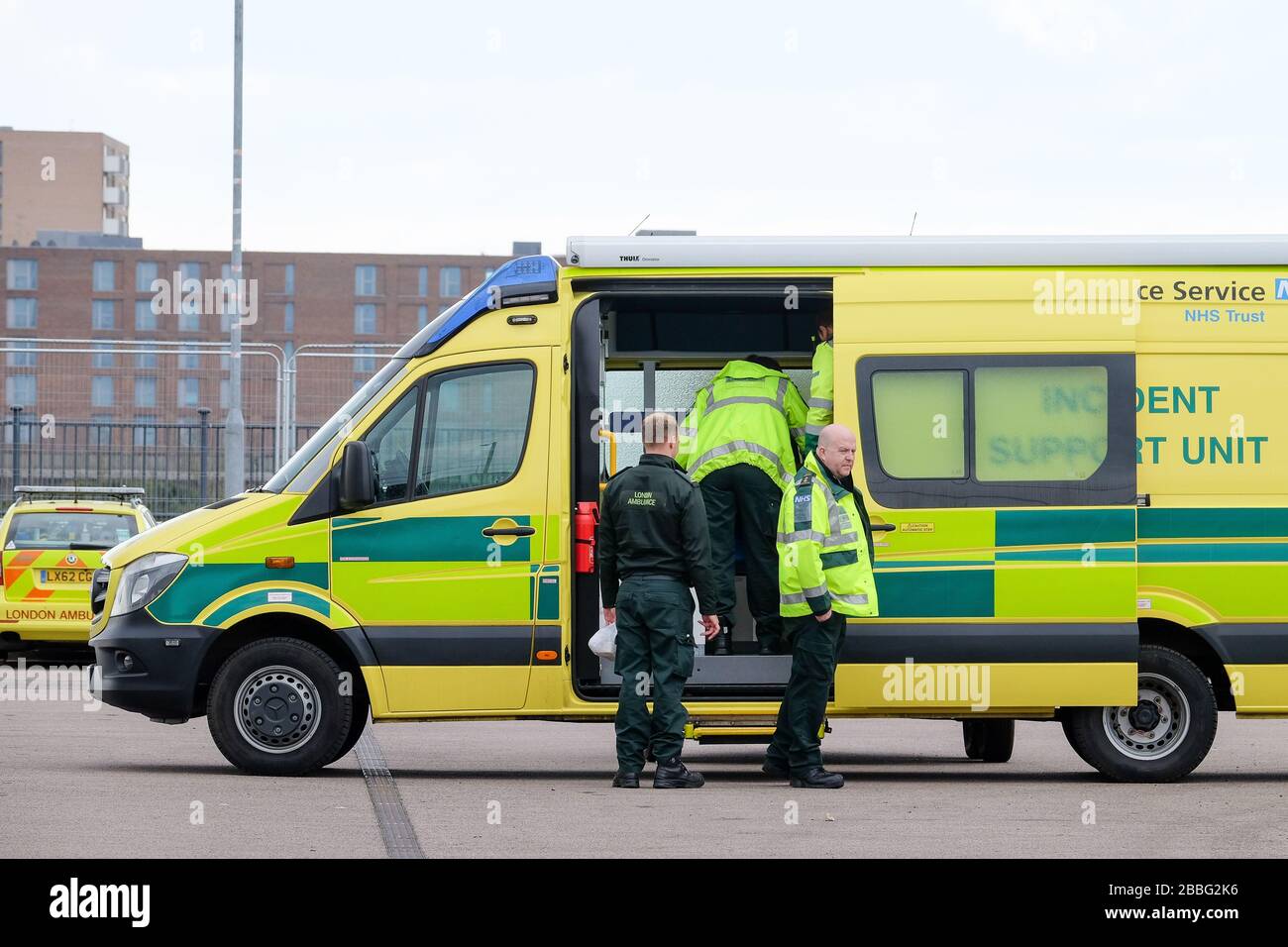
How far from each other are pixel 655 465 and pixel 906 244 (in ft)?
6.12

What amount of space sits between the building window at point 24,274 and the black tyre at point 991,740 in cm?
7224

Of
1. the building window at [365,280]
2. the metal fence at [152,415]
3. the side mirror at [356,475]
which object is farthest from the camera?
the building window at [365,280]

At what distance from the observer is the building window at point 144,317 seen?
79.2 m

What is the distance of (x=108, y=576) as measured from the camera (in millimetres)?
10766

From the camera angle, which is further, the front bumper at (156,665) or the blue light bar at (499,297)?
the blue light bar at (499,297)

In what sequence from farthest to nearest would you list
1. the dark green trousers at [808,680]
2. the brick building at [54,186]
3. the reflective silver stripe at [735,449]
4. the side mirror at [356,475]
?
the brick building at [54,186], the reflective silver stripe at [735,449], the side mirror at [356,475], the dark green trousers at [808,680]

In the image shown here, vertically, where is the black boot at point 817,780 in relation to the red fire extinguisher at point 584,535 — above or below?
below

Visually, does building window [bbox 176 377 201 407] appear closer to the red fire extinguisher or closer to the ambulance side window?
the ambulance side window

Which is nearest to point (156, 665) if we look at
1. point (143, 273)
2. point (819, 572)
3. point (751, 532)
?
point (751, 532)

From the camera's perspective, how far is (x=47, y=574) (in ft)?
56.6

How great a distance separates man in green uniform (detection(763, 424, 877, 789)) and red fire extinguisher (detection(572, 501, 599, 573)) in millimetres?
1063

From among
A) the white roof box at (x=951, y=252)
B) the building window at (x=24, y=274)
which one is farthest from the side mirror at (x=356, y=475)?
the building window at (x=24, y=274)

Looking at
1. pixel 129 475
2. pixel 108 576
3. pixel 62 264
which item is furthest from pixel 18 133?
pixel 108 576

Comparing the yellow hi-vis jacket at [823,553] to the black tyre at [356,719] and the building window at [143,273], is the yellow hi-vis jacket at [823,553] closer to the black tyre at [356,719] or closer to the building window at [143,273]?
the black tyre at [356,719]
